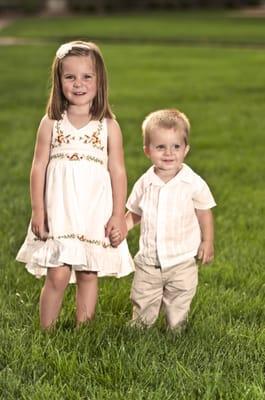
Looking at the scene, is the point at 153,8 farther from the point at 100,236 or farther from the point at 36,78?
the point at 100,236

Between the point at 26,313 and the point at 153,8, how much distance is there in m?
67.3

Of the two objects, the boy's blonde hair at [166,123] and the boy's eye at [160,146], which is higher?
the boy's blonde hair at [166,123]

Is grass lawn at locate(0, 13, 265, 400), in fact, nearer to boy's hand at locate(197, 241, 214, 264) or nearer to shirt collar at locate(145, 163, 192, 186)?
boy's hand at locate(197, 241, 214, 264)

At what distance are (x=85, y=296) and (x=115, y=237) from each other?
1.16 ft

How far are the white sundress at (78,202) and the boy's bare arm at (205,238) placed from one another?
0.41 metres

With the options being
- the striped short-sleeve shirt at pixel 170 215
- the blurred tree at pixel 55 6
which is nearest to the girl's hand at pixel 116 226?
the striped short-sleeve shirt at pixel 170 215

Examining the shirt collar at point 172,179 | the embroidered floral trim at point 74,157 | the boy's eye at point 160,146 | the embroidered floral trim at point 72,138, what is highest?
the embroidered floral trim at point 72,138

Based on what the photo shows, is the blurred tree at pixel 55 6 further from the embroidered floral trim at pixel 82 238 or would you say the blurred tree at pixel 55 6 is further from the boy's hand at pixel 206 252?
the embroidered floral trim at pixel 82 238

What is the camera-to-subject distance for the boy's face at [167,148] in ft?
15.6

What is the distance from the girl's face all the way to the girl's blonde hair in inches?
0.9

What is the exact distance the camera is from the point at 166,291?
193 inches

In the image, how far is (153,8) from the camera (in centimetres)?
7081

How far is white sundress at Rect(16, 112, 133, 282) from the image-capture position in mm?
4609

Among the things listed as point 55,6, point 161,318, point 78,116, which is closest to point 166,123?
point 78,116
